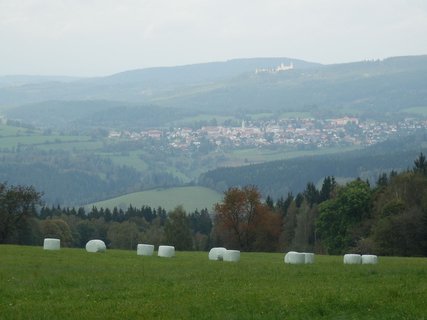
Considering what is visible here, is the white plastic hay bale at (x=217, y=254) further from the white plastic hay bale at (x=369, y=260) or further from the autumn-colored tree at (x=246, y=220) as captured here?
the autumn-colored tree at (x=246, y=220)

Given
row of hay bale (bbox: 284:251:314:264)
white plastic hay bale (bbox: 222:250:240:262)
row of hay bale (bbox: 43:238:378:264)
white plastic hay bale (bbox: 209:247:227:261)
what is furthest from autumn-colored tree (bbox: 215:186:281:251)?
row of hay bale (bbox: 284:251:314:264)

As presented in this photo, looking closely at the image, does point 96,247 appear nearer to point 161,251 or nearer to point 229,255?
point 161,251

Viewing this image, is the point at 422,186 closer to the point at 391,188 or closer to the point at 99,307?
the point at 391,188

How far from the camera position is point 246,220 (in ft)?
316

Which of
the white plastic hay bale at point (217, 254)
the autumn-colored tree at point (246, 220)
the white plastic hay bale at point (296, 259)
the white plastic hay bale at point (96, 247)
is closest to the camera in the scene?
the white plastic hay bale at point (296, 259)

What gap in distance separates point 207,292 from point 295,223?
98.6 metres

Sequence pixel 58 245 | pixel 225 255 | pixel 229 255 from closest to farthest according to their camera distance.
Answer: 1. pixel 229 255
2. pixel 225 255
3. pixel 58 245

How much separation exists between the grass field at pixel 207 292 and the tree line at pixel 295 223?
45.3 m

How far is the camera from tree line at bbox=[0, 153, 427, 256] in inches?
3189

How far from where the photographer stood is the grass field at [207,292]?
2372 cm

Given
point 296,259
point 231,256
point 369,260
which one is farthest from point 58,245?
point 369,260

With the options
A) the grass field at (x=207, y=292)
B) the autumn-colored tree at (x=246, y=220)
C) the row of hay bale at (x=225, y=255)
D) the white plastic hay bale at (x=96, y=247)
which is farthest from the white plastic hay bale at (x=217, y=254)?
the autumn-colored tree at (x=246, y=220)

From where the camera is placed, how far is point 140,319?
74.4 feet

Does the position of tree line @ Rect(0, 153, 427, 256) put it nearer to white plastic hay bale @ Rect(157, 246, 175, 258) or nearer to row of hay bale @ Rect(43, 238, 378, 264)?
row of hay bale @ Rect(43, 238, 378, 264)
